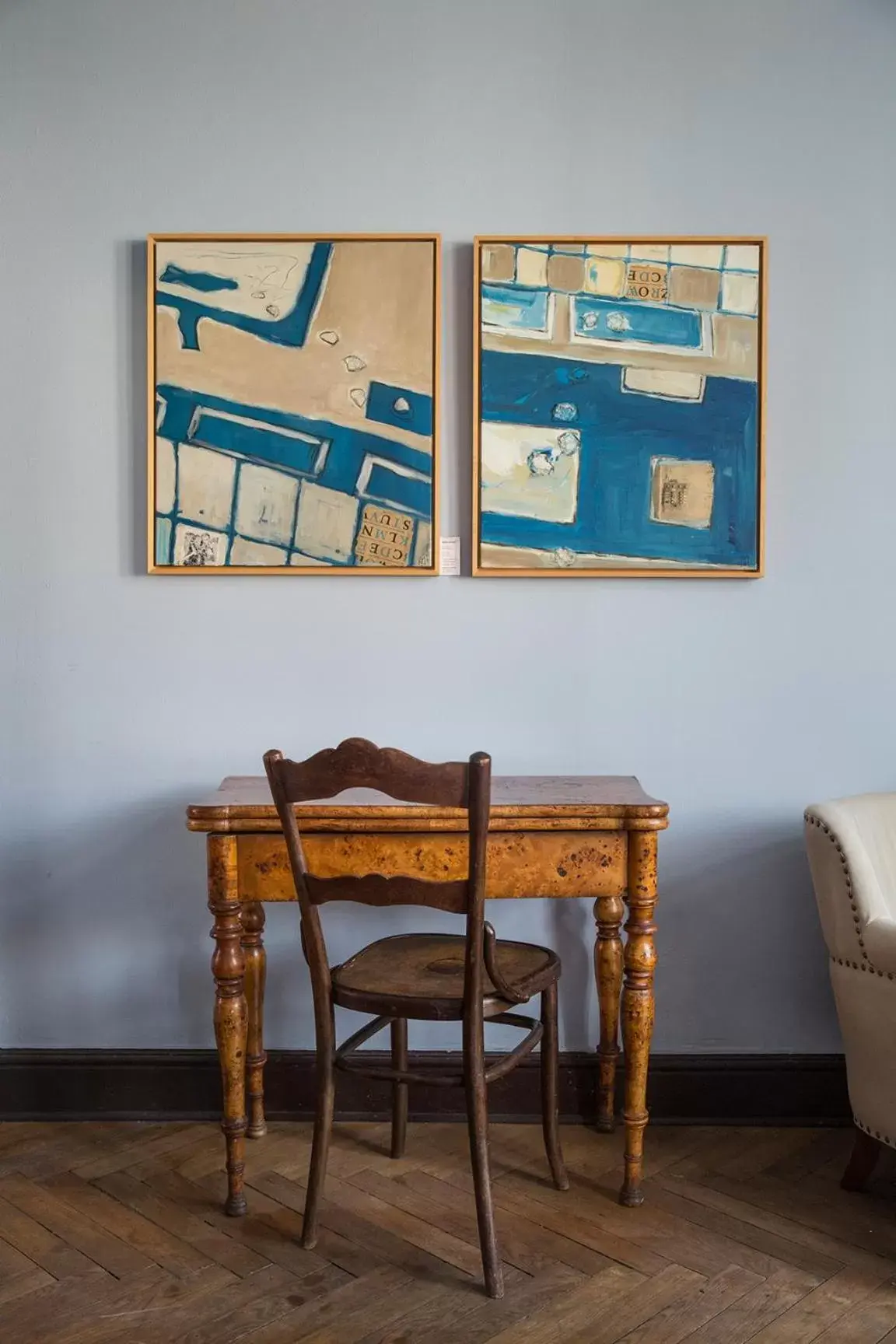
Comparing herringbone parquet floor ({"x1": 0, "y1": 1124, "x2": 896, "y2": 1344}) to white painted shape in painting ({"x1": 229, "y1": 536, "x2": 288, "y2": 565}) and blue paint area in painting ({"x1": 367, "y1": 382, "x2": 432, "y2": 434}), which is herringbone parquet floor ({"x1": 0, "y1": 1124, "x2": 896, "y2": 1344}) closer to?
white painted shape in painting ({"x1": 229, "y1": 536, "x2": 288, "y2": 565})

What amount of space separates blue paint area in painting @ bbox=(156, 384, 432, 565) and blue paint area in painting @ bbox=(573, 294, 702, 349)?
50 cm

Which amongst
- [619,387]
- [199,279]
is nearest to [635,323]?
[619,387]

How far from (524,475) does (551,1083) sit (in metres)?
1.36

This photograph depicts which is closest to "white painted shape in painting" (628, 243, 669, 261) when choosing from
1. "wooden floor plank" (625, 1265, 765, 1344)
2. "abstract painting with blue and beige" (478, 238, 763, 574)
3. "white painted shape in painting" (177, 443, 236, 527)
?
"abstract painting with blue and beige" (478, 238, 763, 574)

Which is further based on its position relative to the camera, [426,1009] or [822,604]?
[822,604]

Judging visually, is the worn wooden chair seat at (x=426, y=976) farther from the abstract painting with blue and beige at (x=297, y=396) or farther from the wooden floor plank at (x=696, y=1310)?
the abstract painting with blue and beige at (x=297, y=396)

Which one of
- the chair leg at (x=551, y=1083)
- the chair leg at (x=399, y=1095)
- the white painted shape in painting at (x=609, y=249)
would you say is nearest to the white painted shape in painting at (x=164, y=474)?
the white painted shape in painting at (x=609, y=249)

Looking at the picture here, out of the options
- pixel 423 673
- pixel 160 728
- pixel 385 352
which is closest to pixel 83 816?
pixel 160 728

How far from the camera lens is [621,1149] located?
2.61 meters

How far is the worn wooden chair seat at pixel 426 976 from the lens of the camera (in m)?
2.07

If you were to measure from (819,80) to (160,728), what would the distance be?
2217mm

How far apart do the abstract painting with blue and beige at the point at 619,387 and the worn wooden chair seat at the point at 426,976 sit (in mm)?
941

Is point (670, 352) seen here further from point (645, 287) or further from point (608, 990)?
→ point (608, 990)

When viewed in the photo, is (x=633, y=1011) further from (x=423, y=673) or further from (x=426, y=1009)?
(x=423, y=673)
